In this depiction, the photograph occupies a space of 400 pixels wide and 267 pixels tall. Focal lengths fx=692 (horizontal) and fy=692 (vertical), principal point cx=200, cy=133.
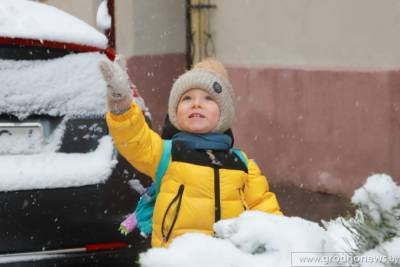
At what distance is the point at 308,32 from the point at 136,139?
4.58m

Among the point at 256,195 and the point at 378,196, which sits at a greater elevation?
the point at 378,196

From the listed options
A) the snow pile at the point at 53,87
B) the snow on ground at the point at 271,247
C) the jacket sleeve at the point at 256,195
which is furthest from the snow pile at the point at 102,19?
the snow on ground at the point at 271,247

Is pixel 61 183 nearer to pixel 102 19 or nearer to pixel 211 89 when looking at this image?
pixel 211 89

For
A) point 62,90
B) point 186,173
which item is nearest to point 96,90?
point 62,90

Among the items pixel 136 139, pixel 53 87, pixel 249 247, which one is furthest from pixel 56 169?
pixel 249 247

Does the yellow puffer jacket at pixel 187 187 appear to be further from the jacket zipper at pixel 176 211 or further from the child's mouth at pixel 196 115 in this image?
the child's mouth at pixel 196 115

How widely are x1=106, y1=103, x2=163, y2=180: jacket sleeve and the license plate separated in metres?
0.82

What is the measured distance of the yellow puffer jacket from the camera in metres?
2.67

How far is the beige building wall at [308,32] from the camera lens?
5.95 m

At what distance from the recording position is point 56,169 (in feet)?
10.9

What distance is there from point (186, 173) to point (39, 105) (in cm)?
Answer: 104

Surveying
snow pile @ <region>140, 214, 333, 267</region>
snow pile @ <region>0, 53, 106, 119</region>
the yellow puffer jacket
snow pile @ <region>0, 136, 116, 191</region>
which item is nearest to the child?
the yellow puffer jacket

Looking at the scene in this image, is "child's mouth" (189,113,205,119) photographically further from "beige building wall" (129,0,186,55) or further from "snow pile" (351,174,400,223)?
"beige building wall" (129,0,186,55)

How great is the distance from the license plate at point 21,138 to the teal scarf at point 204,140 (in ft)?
2.76
